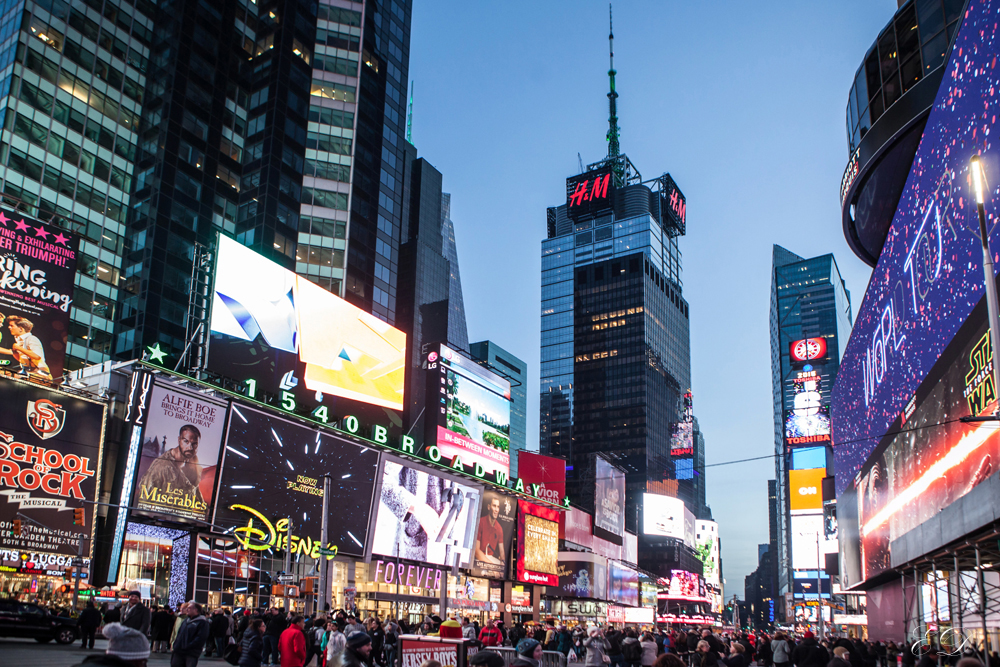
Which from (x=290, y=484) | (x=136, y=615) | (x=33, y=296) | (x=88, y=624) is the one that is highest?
(x=33, y=296)

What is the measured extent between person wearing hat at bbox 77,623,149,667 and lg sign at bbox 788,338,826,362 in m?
120

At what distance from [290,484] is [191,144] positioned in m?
47.8

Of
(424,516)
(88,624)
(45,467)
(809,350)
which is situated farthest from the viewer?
(809,350)

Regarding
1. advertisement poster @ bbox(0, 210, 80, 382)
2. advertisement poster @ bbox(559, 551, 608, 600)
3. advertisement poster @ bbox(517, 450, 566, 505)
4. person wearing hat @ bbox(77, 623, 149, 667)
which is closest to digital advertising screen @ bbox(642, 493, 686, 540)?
advertisement poster @ bbox(559, 551, 608, 600)

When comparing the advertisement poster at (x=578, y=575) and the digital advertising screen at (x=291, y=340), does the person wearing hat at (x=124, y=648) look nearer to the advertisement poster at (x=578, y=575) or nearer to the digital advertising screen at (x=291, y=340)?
the digital advertising screen at (x=291, y=340)

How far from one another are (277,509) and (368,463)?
744cm

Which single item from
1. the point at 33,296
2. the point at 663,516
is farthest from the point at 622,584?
the point at 33,296

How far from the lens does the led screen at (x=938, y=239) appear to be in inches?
667

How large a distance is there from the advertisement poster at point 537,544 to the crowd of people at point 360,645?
2542 cm

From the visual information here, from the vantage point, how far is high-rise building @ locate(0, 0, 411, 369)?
6844 centimetres

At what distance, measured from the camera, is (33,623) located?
24781 mm

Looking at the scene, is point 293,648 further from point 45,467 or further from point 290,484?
point 290,484

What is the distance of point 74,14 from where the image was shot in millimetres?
71312

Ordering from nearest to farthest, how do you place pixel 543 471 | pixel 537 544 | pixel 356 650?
pixel 356 650 < pixel 537 544 < pixel 543 471
